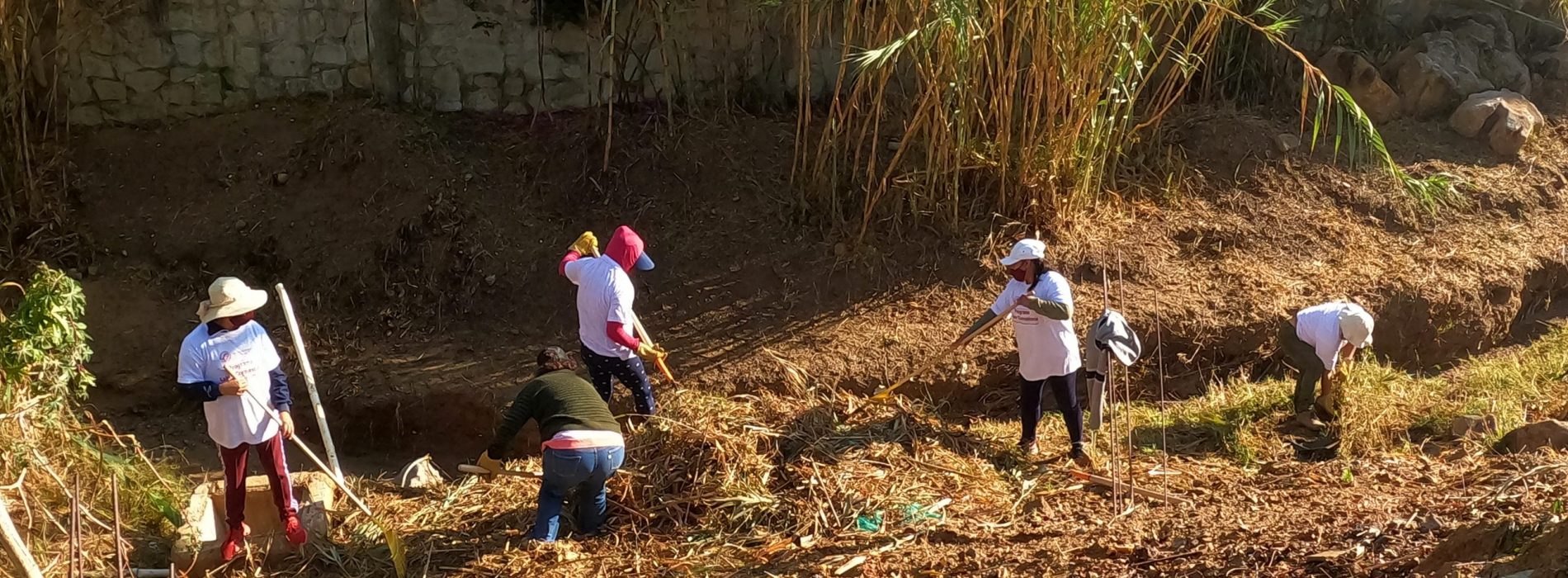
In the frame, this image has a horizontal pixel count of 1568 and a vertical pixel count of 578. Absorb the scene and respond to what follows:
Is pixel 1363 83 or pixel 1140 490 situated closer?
pixel 1140 490

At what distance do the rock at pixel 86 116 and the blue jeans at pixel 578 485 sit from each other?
15.2ft

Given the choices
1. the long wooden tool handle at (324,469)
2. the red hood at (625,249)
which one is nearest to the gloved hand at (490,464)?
the long wooden tool handle at (324,469)

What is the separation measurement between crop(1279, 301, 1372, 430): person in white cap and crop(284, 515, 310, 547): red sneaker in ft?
15.1

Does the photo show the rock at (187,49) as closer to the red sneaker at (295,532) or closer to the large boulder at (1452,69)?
the red sneaker at (295,532)

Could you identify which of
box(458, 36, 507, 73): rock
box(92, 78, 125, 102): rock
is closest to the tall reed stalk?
box(458, 36, 507, 73): rock

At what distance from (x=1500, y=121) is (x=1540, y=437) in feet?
13.5

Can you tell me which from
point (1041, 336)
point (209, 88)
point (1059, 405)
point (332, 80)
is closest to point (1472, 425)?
point (1059, 405)

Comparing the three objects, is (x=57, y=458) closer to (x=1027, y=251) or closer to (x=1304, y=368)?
(x=1027, y=251)

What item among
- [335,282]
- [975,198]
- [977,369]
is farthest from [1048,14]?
[335,282]

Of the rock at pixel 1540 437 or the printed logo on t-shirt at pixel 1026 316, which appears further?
the printed logo on t-shirt at pixel 1026 316

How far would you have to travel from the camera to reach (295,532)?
4.81 metres

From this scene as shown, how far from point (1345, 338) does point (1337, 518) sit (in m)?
1.58

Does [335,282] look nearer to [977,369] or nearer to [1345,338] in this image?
[977,369]

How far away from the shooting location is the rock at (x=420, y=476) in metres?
5.54
